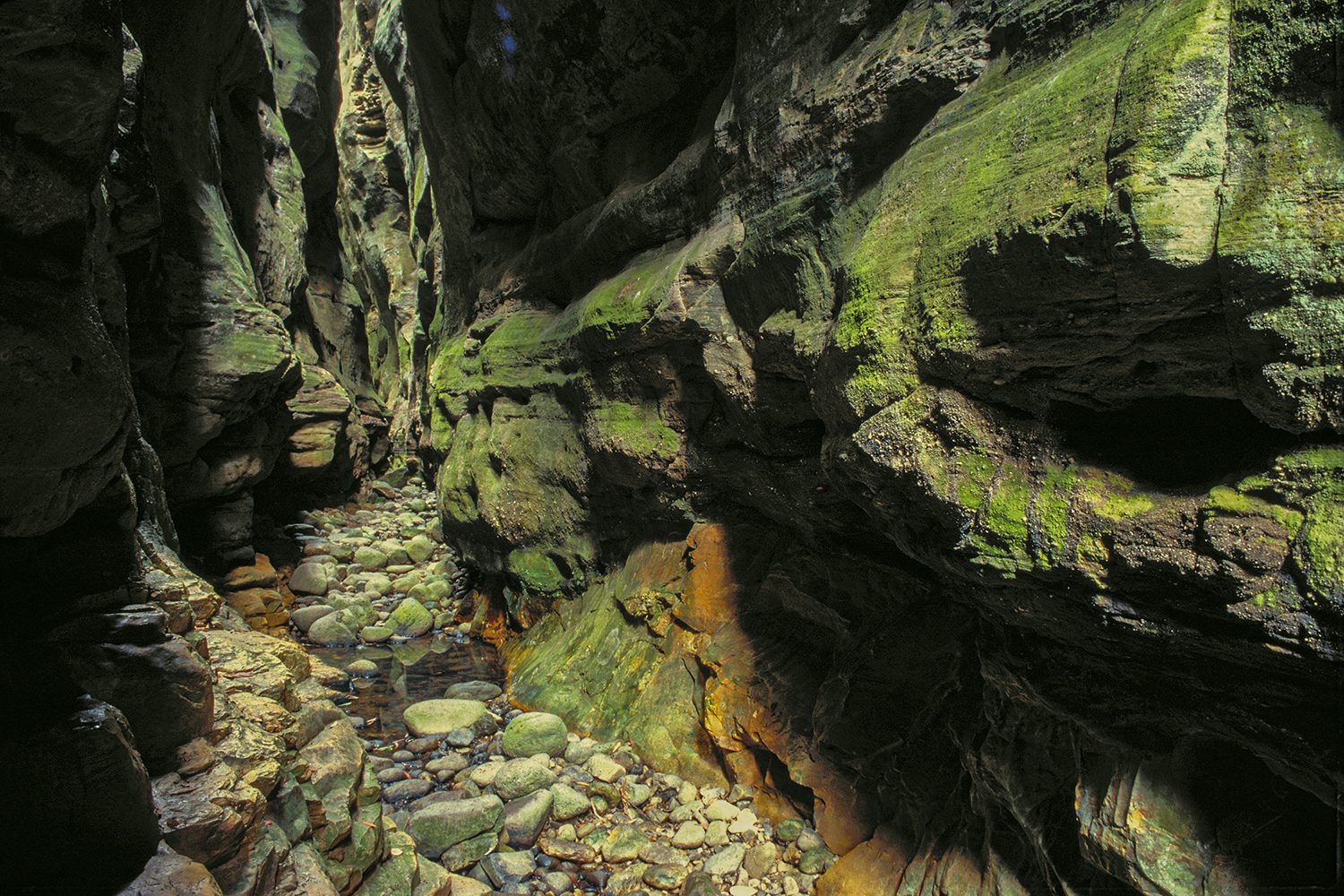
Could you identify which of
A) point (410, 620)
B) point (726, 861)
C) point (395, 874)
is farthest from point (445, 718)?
point (410, 620)

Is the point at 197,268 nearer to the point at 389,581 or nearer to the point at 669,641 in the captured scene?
the point at 389,581

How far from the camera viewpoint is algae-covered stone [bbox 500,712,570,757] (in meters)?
6.27

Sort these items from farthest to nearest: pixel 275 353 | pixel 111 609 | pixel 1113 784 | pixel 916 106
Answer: pixel 275 353, pixel 916 106, pixel 1113 784, pixel 111 609

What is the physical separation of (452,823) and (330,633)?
5.13 m

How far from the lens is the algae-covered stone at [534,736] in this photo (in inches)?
247

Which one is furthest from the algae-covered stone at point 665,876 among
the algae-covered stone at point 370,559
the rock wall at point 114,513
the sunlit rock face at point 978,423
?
the algae-covered stone at point 370,559

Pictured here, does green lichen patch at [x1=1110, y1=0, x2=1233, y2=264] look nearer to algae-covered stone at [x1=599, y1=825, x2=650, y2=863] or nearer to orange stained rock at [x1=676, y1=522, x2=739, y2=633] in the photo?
orange stained rock at [x1=676, y1=522, x2=739, y2=633]

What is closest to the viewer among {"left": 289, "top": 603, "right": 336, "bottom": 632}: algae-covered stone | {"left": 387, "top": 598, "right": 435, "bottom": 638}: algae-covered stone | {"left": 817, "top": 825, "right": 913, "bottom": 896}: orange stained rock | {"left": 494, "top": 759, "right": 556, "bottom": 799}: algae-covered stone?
{"left": 817, "top": 825, "right": 913, "bottom": 896}: orange stained rock

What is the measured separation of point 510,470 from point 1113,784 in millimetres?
7248

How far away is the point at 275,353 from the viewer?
9.45 metres

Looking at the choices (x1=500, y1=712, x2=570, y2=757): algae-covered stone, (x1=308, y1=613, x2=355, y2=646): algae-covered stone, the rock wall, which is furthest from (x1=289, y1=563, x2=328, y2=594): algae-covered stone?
(x1=500, y1=712, x2=570, y2=757): algae-covered stone

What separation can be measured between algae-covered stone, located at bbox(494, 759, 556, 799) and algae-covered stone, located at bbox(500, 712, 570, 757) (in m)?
0.37

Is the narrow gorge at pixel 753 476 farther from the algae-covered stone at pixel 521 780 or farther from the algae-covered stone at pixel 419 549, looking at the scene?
the algae-covered stone at pixel 419 549

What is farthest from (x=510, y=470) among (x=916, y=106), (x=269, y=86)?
(x=269, y=86)
